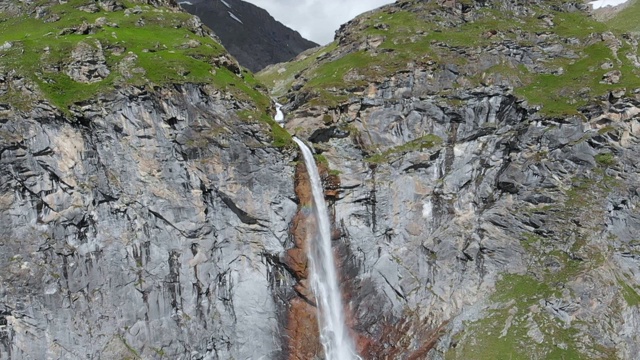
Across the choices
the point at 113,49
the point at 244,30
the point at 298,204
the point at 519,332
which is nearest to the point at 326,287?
the point at 298,204

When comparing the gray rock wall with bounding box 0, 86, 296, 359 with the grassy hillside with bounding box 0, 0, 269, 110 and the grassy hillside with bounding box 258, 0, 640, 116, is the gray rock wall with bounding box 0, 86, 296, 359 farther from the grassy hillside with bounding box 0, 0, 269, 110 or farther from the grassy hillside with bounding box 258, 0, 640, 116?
the grassy hillside with bounding box 258, 0, 640, 116

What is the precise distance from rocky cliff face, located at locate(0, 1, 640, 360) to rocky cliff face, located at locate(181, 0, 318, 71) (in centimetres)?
Answer: 8046

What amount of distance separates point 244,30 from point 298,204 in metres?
103

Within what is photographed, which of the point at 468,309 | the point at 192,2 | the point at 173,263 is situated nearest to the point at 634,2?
the point at 468,309

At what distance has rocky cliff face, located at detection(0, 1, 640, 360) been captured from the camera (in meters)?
29.1

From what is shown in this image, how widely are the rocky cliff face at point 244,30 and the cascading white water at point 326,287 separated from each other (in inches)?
3552

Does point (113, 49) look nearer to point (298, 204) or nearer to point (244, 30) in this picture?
point (298, 204)

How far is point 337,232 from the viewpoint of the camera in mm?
36156

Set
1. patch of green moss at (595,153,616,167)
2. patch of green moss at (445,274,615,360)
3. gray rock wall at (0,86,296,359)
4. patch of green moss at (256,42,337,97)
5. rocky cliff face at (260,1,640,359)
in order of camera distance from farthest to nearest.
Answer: patch of green moss at (256,42,337,97), patch of green moss at (595,153,616,167), rocky cliff face at (260,1,640,359), patch of green moss at (445,274,615,360), gray rock wall at (0,86,296,359)

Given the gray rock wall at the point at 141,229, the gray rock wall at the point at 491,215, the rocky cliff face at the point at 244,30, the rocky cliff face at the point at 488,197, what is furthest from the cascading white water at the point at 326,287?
the rocky cliff face at the point at 244,30

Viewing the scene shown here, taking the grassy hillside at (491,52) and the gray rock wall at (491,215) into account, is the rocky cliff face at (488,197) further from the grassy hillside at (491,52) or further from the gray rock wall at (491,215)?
the grassy hillside at (491,52)

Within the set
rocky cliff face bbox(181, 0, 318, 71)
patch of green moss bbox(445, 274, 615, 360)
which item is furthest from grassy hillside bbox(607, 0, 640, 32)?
rocky cliff face bbox(181, 0, 318, 71)

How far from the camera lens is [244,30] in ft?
408

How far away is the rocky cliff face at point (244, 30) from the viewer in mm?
120438
